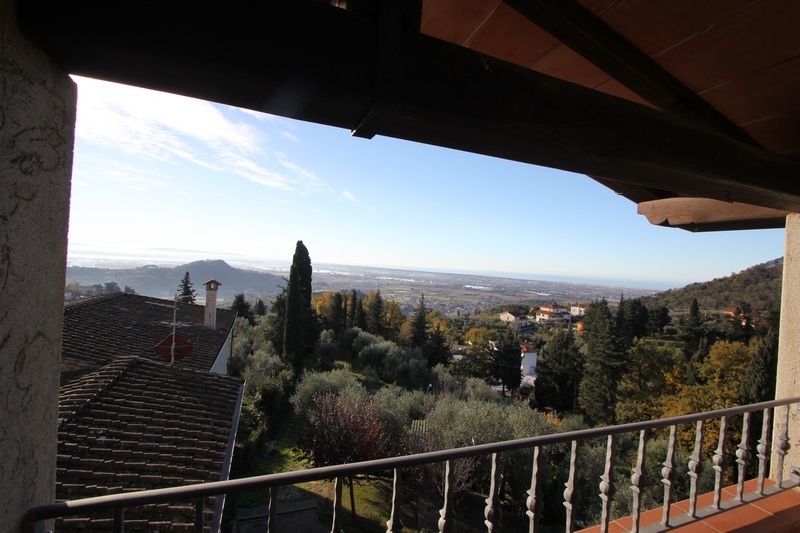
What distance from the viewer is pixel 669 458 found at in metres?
1.91

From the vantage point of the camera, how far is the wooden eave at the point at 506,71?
796mm

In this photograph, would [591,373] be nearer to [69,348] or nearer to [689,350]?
[689,350]

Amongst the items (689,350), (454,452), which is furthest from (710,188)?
(689,350)

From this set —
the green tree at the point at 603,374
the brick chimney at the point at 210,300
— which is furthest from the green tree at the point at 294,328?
the green tree at the point at 603,374

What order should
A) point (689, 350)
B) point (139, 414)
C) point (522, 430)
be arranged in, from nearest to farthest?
point (139, 414)
point (522, 430)
point (689, 350)

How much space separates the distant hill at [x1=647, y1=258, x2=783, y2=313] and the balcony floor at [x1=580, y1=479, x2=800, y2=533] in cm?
2339

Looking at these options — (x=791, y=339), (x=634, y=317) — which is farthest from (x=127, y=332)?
(x=634, y=317)

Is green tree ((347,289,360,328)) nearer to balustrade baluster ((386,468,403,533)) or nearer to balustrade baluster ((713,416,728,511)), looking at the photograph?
balustrade baluster ((713,416,728,511))

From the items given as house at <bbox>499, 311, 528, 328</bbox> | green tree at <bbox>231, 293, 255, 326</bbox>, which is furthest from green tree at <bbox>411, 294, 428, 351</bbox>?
house at <bbox>499, 311, 528, 328</bbox>

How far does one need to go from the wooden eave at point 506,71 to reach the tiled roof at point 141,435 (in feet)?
10.6

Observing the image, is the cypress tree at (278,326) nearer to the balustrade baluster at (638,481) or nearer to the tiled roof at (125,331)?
the tiled roof at (125,331)

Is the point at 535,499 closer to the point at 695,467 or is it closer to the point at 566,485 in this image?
the point at 566,485

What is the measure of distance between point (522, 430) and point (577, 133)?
11.0 meters

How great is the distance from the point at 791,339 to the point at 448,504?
8.34ft
